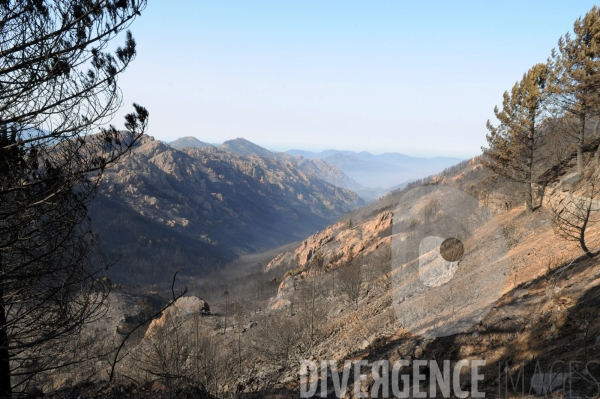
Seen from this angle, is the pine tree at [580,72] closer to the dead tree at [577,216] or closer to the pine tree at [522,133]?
the pine tree at [522,133]

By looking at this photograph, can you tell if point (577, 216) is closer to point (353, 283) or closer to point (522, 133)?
point (522, 133)

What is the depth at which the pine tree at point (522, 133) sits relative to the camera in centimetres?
2020

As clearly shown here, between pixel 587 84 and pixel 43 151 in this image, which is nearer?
pixel 43 151

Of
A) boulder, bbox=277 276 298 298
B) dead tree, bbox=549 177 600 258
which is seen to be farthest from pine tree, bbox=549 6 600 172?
boulder, bbox=277 276 298 298

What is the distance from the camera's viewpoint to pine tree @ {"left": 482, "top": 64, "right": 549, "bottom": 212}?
20.2 m

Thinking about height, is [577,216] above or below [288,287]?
above

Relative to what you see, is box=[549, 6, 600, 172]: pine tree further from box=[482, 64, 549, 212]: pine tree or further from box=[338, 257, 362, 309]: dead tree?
box=[338, 257, 362, 309]: dead tree

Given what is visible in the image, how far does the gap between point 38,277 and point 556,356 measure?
1045cm

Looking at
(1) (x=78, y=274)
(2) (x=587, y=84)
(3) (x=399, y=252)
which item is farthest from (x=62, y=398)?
(3) (x=399, y=252)

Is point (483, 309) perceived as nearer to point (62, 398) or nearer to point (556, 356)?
point (556, 356)

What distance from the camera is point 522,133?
2120 centimetres

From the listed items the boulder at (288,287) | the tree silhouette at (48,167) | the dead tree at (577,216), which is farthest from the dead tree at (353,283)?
the boulder at (288,287)

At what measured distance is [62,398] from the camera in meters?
8.93

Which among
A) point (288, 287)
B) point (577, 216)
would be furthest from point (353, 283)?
point (288, 287)
